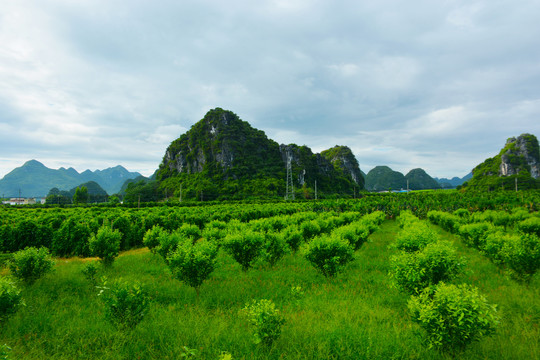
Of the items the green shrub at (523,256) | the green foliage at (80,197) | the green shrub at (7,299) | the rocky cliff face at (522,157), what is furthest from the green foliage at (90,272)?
the rocky cliff face at (522,157)

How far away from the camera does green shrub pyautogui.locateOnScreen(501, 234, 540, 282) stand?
8.82m

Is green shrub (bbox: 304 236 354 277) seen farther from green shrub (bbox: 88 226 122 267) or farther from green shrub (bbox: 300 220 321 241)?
green shrub (bbox: 88 226 122 267)

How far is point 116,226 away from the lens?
20531 millimetres

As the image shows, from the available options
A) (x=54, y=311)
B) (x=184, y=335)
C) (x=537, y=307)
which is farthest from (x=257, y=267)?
(x=537, y=307)

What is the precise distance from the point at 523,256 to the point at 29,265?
18.4 meters

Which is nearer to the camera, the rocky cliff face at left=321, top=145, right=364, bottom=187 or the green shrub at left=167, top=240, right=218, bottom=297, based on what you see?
the green shrub at left=167, top=240, right=218, bottom=297

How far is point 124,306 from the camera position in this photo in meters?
5.94

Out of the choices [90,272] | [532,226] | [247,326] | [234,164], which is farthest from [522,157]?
[90,272]

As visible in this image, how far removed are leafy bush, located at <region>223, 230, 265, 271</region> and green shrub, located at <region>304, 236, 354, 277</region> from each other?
7.34 ft

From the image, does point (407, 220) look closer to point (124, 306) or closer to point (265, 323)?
point (265, 323)

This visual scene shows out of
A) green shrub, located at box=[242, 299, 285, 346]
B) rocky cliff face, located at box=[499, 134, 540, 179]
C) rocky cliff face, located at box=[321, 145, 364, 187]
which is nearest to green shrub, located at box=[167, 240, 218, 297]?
green shrub, located at box=[242, 299, 285, 346]

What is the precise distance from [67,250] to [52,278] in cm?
880

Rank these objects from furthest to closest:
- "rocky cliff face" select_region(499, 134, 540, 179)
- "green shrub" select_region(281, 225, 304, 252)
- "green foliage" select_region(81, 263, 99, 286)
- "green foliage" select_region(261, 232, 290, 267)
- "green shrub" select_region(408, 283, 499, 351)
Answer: "rocky cliff face" select_region(499, 134, 540, 179) < "green shrub" select_region(281, 225, 304, 252) < "green foliage" select_region(261, 232, 290, 267) < "green foliage" select_region(81, 263, 99, 286) < "green shrub" select_region(408, 283, 499, 351)

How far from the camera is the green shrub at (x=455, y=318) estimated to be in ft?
14.8
